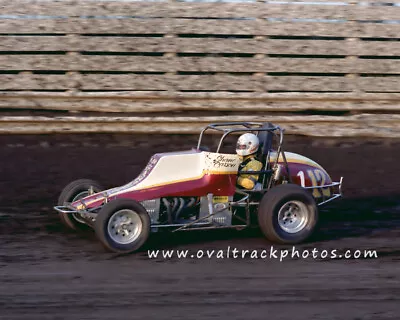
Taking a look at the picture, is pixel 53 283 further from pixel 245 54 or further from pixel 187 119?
pixel 245 54

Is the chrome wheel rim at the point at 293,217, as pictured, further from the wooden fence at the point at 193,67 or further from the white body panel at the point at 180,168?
the wooden fence at the point at 193,67

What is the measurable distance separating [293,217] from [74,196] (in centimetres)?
240

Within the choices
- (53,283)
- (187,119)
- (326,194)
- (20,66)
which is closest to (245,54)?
(187,119)

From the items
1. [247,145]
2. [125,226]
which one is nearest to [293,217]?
[247,145]

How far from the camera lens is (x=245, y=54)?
1239cm

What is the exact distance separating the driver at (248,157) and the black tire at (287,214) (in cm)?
36

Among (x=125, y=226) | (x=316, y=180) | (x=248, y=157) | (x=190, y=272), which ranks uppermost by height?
(x=248, y=157)

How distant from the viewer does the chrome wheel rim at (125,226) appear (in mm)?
7000

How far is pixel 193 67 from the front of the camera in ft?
39.8

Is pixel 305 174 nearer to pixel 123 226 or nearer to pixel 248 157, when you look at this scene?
pixel 248 157

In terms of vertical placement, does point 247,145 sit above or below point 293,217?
above

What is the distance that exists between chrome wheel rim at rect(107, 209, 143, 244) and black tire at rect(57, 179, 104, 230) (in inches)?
38.2

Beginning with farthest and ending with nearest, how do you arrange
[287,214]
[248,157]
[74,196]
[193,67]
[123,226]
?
[193,67] → [74,196] → [248,157] → [287,214] → [123,226]

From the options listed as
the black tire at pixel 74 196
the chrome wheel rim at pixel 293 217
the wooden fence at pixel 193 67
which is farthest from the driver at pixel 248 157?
the wooden fence at pixel 193 67
